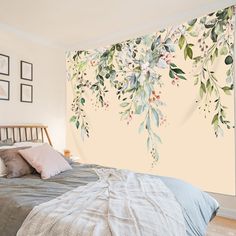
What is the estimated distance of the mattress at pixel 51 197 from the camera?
4.89 feet

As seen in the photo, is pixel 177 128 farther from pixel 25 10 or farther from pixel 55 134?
pixel 25 10

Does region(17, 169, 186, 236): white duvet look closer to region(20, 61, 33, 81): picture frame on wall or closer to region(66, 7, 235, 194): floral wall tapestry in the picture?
region(66, 7, 235, 194): floral wall tapestry

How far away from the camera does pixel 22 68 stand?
342 centimetres

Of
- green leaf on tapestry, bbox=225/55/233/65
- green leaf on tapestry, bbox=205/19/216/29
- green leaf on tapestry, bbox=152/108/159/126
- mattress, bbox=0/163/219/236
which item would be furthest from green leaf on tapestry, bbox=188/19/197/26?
mattress, bbox=0/163/219/236

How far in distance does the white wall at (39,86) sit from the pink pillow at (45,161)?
96 centimetres

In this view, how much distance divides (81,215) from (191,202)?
2.70 ft

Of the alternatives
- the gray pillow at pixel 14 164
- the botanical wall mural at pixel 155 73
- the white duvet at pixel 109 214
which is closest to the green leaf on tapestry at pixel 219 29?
the botanical wall mural at pixel 155 73

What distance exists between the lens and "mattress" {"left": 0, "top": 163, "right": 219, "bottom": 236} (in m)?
1.49

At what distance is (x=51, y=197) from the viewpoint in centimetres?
166

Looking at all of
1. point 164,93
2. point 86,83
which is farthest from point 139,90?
point 86,83

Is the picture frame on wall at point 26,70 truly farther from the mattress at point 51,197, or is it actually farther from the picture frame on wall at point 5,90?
the mattress at point 51,197

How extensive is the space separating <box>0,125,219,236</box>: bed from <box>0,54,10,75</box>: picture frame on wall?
5.13 ft

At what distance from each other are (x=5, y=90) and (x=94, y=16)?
1524 millimetres

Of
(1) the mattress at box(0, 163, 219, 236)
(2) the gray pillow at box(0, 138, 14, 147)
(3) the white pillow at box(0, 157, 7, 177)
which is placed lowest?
(1) the mattress at box(0, 163, 219, 236)
